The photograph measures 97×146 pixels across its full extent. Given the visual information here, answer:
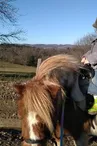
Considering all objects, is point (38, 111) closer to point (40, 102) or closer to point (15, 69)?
point (40, 102)

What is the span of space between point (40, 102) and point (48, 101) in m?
0.07

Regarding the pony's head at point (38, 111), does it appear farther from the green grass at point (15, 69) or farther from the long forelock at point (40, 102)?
the green grass at point (15, 69)

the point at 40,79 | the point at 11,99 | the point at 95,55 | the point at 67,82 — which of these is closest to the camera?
the point at 40,79

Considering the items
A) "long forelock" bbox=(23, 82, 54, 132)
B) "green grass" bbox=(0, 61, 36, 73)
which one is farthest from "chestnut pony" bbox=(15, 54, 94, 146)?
"green grass" bbox=(0, 61, 36, 73)

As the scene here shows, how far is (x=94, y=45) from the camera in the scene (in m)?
3.32

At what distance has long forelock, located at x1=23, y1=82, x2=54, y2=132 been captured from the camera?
254cm

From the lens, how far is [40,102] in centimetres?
255

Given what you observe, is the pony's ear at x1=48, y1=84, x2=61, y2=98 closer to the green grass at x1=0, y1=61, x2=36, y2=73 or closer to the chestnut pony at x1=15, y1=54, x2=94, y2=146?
the chestnut pony at x1=15, y1=54, x2=94, y2=146

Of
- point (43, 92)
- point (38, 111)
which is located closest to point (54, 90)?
point (43, 92)

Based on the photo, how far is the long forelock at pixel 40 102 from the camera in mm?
2537

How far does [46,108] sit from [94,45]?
3.65 ft

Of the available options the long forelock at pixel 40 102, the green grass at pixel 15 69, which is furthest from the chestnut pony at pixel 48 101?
the green grass at pixel 15 69

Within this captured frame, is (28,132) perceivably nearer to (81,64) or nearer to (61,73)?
(61,73)

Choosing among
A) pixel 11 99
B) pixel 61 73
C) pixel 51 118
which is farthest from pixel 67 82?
pixel 11 99
